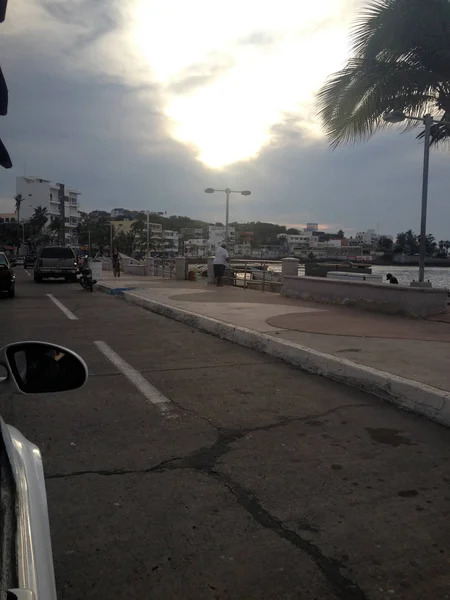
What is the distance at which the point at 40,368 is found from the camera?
6.80 feet

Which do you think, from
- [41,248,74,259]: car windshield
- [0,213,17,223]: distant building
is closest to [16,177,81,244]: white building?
[0,213,17,223]: distant building

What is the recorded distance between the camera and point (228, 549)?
2750mm

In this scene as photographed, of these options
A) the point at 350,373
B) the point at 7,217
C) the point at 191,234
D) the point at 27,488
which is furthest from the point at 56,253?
the point at 7,217

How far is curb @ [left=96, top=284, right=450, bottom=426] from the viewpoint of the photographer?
5.03 meters

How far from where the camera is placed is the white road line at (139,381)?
5.41m

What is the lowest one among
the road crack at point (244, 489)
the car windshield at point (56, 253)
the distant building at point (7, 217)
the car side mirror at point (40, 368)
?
the road crack at point (244, 489)

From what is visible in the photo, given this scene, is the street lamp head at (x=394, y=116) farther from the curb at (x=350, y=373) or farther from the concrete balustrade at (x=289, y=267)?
the curb at (x=350, y=373)

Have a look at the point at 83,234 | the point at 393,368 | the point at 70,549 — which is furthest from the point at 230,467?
the point at 83,234

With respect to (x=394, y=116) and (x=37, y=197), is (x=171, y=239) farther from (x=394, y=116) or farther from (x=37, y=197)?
(x=394, y=116)

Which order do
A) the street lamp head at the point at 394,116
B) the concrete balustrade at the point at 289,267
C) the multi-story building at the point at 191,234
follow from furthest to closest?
the multi-story building at the point at 191,234 < the concrete balustrade at the point at 289,267 < the street lamp head at the point at 394,116

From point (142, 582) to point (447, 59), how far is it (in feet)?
48.0

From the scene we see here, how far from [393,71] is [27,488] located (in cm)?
1501

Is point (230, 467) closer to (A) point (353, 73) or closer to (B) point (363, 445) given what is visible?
(B) point (363, 445)

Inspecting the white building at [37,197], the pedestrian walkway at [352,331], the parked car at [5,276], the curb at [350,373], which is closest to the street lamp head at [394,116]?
the pedestrian walkway at [352,331]
